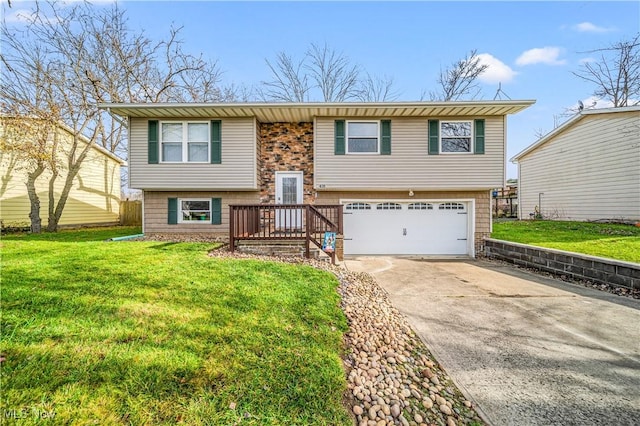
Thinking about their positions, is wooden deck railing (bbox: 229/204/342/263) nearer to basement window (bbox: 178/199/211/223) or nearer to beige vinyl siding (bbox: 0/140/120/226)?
basement window (bbox: 178/199/211/223)

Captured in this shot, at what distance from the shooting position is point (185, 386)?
2.00 metres

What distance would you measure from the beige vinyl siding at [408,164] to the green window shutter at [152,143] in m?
5.13

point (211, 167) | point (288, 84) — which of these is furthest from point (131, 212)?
point (288, 84)

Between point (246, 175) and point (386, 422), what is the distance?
7.97m

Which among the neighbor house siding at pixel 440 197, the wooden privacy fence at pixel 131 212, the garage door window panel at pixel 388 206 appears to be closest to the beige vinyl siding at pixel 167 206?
the neighbor house siding at pixel 440 197

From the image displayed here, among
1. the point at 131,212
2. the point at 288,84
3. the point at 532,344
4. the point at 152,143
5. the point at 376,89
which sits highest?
the point at 288,84

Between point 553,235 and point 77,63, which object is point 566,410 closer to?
point 553,235

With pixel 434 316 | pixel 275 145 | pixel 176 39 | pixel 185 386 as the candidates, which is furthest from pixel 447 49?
pixel 185 386

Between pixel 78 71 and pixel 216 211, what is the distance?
32.0ft

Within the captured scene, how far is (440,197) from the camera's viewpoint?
930 cm

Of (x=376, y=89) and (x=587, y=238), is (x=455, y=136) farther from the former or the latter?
(x=376, y=89)

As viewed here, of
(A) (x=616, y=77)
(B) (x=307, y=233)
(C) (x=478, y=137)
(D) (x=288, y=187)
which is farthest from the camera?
(A) (x=616, y=77)

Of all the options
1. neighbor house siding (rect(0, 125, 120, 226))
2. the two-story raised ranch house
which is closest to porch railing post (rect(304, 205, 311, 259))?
the two-story raised ranch house

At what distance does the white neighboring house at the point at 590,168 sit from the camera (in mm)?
10584
